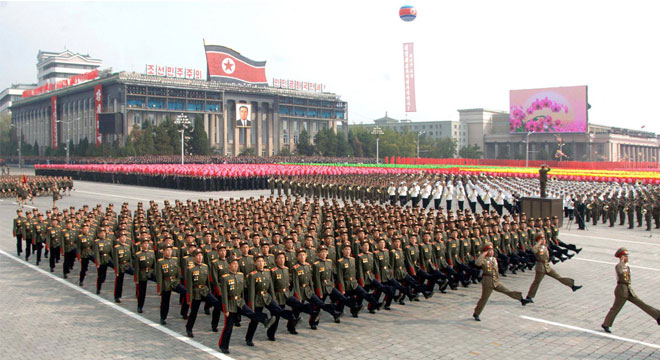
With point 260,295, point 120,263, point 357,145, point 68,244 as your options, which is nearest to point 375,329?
point 260,295

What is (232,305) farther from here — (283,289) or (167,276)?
(167,276)

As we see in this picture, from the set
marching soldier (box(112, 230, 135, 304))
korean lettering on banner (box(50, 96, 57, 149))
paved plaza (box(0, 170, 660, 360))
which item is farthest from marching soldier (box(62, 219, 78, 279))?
korean lettering on banner (box(50, 96, 57, 149))

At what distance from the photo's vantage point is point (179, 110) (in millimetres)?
88188

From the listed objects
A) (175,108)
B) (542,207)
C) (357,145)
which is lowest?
(542,207)

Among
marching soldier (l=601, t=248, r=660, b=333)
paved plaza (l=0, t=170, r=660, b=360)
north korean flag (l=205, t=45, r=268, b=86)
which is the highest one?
north korean flag (l=205, t=45, r=268, b=86)

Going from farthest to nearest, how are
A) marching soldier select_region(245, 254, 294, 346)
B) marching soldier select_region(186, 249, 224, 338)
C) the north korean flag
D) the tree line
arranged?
the tree line, the north korean flag, marching soldier select_region(186, 249, 224, 338), marching soldier select_region(245, 254, 294, 346)

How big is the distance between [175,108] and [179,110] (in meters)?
0.73

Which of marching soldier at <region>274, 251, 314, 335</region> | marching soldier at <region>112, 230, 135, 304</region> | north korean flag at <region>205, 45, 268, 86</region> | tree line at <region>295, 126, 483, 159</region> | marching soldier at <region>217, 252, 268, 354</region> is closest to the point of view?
marching soldier at <region>217, 252, 268, 354</region>

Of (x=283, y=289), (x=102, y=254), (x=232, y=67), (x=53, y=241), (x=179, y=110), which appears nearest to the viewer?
(x=283, y=289)

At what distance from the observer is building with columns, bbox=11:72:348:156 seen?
3300 inches

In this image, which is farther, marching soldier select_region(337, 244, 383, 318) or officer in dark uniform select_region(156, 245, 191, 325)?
marching soldier select_region(337, 244, 383, 318)

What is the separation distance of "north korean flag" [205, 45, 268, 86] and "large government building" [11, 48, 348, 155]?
0.84m

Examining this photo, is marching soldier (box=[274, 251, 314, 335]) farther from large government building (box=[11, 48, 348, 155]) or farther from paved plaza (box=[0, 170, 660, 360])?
large government building (box=[11, 48, 348, 155])

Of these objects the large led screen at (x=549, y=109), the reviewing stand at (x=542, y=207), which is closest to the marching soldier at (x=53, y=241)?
the reviewing stand at (x=542, y=207)
